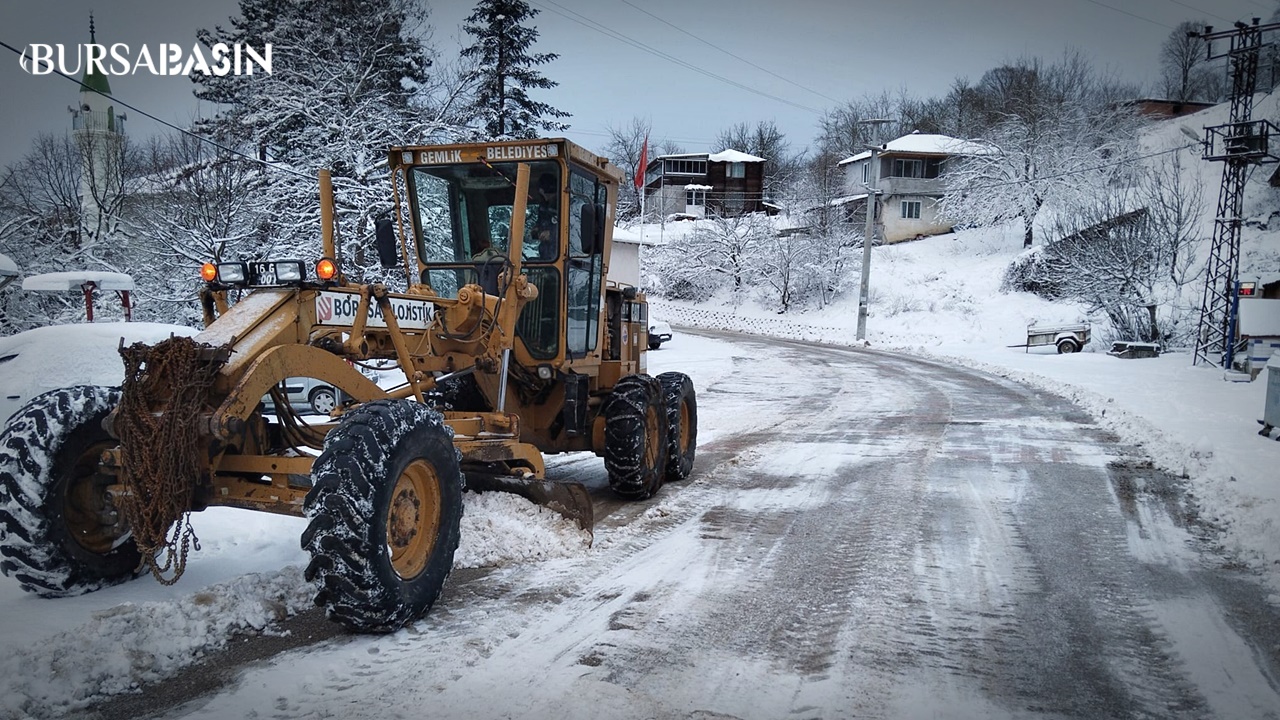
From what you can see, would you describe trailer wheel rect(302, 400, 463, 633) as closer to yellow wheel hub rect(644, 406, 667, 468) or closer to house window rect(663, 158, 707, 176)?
yellow wheel hub rect(644, 406, 667, 468)

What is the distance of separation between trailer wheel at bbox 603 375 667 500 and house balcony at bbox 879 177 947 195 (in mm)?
51227

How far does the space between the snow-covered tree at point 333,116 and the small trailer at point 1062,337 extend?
2089 centimetres

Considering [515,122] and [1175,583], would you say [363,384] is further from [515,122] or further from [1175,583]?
[515,122]

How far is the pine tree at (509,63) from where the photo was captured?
23.7m

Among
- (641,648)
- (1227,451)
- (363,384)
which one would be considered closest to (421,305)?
(363,384)

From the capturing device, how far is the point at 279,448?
194 inches

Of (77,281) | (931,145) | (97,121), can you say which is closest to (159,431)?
(77,281)

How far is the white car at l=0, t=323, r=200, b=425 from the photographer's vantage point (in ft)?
32.1

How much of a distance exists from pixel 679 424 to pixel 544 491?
239 centimetres

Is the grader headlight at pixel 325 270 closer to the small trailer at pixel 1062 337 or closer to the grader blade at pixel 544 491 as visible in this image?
the grader blade at pixel 544 491

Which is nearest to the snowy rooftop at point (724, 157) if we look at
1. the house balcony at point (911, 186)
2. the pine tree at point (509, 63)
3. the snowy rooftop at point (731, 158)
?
the snowy rooftop at point (731, 158)

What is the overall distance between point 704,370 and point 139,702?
19271 millimetres

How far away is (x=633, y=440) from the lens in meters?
6.91

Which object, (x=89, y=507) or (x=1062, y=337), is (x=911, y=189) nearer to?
(x=1062, y=337)
